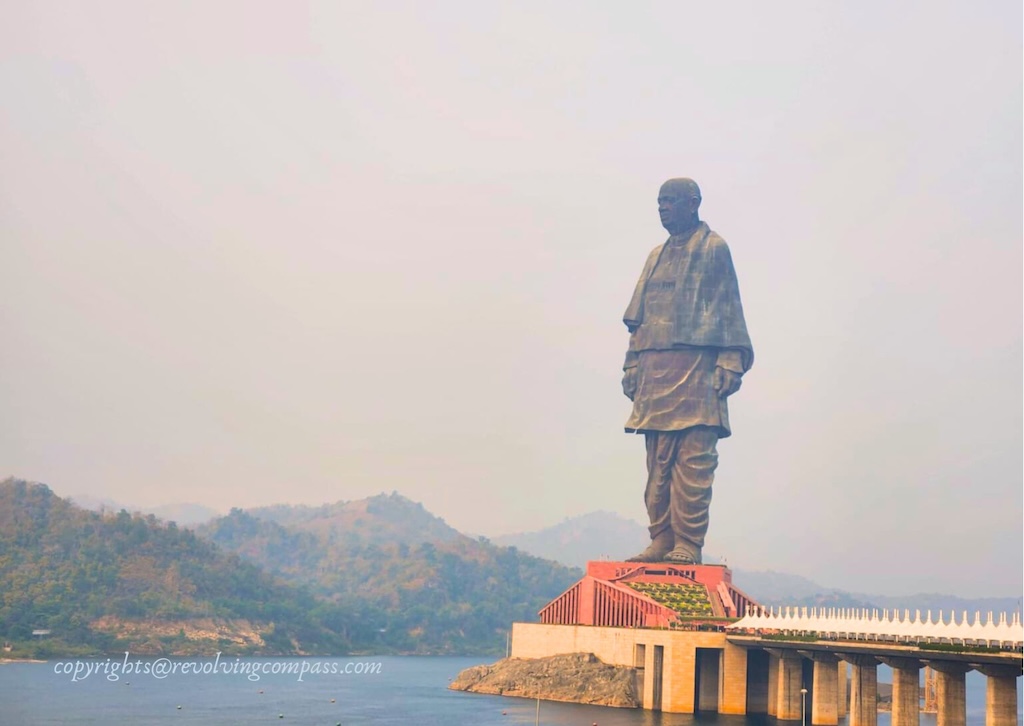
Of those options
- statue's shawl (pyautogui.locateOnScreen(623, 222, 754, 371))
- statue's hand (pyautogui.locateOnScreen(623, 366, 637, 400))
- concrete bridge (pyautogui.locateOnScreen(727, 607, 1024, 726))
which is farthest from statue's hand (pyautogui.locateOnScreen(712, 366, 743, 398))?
concrete bridge (pyautogui.locateOnScreen(727, 607, 1024, 726))

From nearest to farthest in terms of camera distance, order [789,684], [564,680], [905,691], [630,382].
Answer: [905,691] → [789,684] → [564,680] → [630,382]

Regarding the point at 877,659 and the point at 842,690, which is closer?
the point at 877,659

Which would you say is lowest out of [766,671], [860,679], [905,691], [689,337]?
[905,691]

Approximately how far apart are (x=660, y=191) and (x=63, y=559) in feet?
302

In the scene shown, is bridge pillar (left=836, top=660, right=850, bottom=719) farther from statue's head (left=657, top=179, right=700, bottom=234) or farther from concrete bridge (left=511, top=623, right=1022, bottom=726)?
statue's head (left=657, top=179, right=700, bottom=234)

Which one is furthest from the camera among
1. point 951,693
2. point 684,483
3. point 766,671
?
point 684,483

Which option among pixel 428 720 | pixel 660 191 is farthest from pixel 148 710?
pixel 660 191

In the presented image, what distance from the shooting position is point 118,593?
7042 inches

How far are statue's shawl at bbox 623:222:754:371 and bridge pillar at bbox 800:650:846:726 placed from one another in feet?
132

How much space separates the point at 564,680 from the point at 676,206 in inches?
1584

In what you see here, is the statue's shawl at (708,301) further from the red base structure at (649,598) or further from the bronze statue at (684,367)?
the red base structure at (649,598)

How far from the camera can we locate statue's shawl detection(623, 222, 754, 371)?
12594 cm

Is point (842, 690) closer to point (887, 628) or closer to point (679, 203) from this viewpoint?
point (887, 628)
